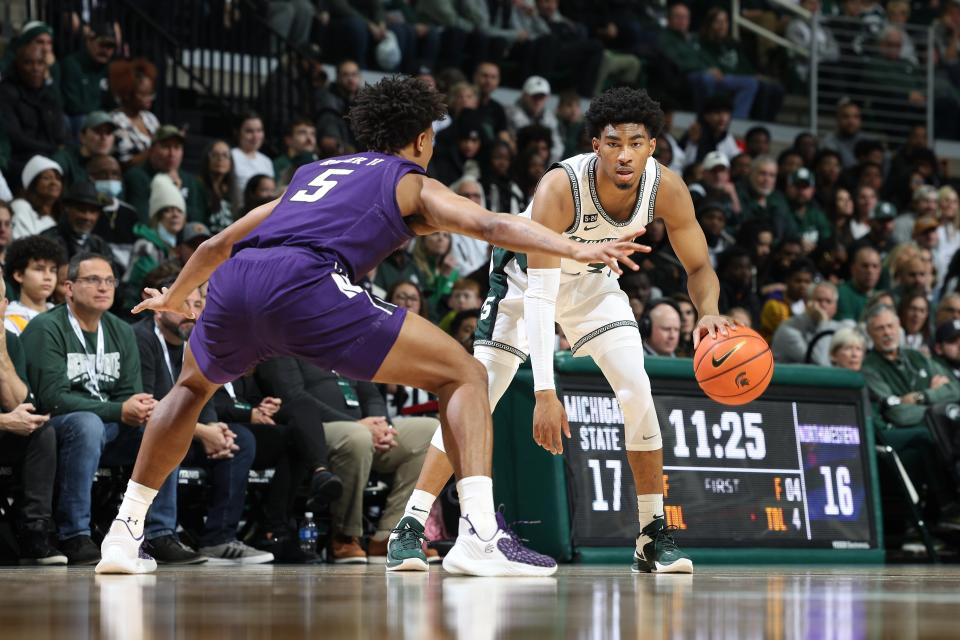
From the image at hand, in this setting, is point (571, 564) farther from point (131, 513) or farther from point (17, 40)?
point (17, 40)

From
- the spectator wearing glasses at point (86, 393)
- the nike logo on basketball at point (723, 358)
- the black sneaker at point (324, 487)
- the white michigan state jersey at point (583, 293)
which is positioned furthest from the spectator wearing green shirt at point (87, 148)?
the nike logo on basketball at point (723, 358)

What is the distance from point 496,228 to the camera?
4547 millimetres

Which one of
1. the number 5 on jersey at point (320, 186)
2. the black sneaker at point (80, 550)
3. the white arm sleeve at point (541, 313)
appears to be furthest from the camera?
the black sneaker at point (80, 550)

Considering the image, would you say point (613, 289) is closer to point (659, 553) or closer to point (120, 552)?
point (659, 553)

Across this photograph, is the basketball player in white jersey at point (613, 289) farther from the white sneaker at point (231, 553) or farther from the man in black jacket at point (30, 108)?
the man in black jacket at point (30, 108)

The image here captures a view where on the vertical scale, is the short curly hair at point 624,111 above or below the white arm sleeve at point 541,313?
above

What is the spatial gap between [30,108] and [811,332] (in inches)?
226

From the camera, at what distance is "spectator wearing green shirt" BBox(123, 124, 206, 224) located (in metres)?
10.2

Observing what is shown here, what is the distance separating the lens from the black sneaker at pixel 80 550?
6820mm

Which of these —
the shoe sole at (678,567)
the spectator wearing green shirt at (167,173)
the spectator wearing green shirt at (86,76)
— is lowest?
the shoe sole at (678,567)

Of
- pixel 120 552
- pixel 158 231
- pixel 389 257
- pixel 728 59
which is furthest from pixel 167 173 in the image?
pixel 728 59

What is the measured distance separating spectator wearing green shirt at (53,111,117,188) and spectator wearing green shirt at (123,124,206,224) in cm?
27

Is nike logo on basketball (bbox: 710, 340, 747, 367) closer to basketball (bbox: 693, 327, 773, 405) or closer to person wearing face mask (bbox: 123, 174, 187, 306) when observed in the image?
basketball (bbox: 693, 327, 773, 405)

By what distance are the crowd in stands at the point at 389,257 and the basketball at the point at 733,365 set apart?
2629 mm
